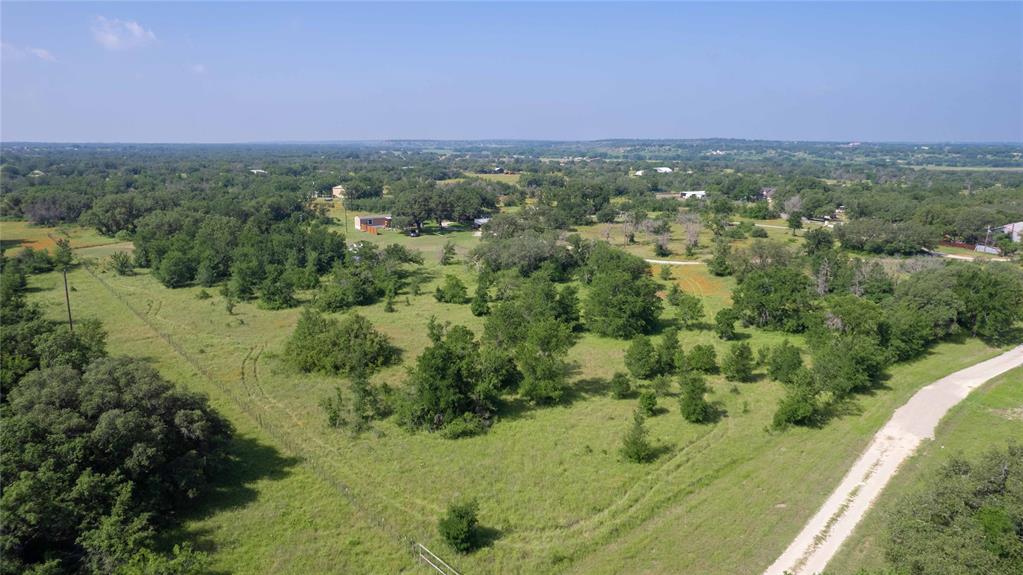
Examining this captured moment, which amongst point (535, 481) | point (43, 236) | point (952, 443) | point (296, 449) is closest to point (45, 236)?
point (43, 236)

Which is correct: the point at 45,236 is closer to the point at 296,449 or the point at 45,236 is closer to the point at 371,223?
the point at 371,223

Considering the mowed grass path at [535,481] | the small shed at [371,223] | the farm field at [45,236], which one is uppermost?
the small shed at [371,223]

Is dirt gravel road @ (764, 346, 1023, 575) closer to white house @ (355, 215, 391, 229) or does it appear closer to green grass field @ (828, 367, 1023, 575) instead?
green grass field @ (828, 367, 1023, 575)

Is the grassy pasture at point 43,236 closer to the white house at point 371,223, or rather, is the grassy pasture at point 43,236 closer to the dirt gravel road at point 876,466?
the white house at point 371,223

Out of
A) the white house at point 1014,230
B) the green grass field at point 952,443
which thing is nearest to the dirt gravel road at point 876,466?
the green grass field at point 952,443

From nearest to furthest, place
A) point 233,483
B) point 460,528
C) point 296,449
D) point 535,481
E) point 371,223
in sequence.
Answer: point 460,528, point 233,483, point 535,481, point 296,449, point 371,223

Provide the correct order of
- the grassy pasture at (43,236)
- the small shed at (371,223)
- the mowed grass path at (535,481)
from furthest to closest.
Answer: the small shed at (371,223)
the grassy pasture at (43,236)
the mowed grass path at (535,481)

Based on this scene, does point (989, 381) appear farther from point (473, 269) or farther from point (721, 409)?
point (473, 269)
